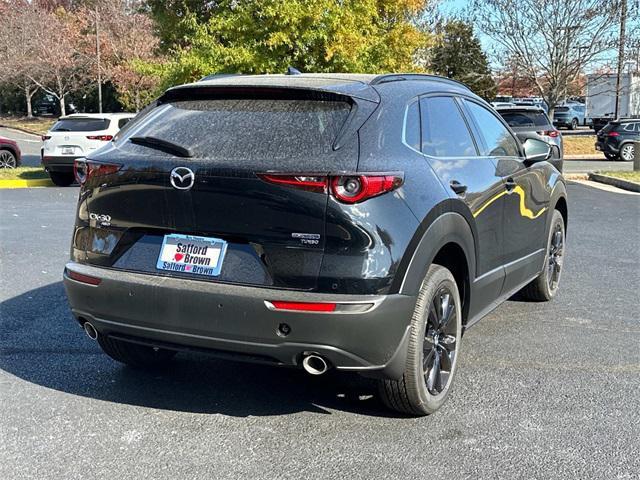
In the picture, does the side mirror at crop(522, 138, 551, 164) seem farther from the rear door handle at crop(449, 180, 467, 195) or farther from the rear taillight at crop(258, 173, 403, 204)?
the rear taillight at crop(258, 173, 403, 204)

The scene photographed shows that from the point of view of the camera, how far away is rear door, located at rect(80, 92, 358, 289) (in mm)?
3221

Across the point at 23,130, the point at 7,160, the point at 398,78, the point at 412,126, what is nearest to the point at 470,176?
the point at 412,126

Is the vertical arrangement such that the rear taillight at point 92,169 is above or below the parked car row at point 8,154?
above

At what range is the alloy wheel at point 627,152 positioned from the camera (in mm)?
24484

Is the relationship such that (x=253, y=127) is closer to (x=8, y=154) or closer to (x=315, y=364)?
(x=315, y=364)

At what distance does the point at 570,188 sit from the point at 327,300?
13.5 meters

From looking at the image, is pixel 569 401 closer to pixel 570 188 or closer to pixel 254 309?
pixel 254 309

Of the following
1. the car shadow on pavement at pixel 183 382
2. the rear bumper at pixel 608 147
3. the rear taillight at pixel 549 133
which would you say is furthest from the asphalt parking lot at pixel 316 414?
the rear bumper at pixel 608 147

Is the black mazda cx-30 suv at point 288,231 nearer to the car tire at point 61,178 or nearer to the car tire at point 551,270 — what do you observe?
the car tire at point 551,270

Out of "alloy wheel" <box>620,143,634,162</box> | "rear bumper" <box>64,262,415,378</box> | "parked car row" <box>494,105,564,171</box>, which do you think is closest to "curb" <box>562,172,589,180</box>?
"parked car row" <box>494,105,564,171</box>

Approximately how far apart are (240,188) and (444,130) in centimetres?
142

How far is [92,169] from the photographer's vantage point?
3.71 meters

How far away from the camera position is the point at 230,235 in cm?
333

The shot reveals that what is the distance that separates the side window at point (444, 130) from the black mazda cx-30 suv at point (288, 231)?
23 mm
